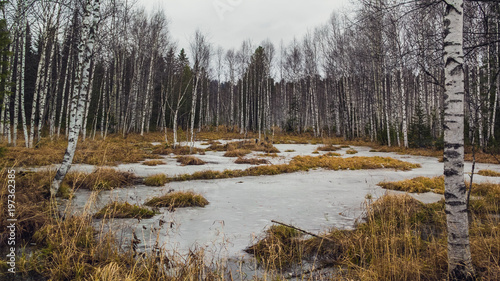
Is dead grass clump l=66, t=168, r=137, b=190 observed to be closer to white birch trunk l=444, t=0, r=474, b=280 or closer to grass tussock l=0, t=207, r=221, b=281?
grass tussock l=0, t=207, r=221, b=281

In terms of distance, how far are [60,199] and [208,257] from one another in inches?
162

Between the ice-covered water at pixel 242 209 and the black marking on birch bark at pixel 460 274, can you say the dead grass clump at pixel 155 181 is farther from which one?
the black marking on birch bark at pixel 460 274

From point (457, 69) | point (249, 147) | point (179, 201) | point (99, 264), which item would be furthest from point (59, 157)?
point (457, 69)

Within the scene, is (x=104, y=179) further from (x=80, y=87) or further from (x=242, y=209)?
(x=242, y=209)

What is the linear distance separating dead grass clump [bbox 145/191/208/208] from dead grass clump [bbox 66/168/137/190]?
1865 mm

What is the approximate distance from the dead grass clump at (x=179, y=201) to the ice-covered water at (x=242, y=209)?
0.21 meters

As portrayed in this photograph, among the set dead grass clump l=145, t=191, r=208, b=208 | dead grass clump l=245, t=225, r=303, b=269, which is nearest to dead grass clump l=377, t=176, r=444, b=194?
dead grass clump l=245, t=225, r=303, b=269

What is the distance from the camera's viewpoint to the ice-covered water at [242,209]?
352 centimetres

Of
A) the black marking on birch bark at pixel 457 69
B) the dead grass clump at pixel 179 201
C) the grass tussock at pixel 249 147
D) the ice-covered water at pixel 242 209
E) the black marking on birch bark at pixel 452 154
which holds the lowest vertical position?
the ice-covered water at pixel 242 209

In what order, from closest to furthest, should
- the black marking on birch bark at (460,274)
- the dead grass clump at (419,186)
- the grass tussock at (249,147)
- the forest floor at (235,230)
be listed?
the black marking on birch bark at (460,274) → the forest floor at (235,230) → the dead grass clump at (419,186) → the grass tussock at (249,147)

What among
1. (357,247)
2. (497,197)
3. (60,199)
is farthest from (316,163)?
(60,199)

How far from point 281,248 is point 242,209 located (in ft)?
7.13

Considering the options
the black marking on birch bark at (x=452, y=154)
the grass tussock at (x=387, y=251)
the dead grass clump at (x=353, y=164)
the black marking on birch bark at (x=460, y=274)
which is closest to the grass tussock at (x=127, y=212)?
the grass tussock at (x=387, y=251)

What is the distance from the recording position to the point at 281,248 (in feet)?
9.73
